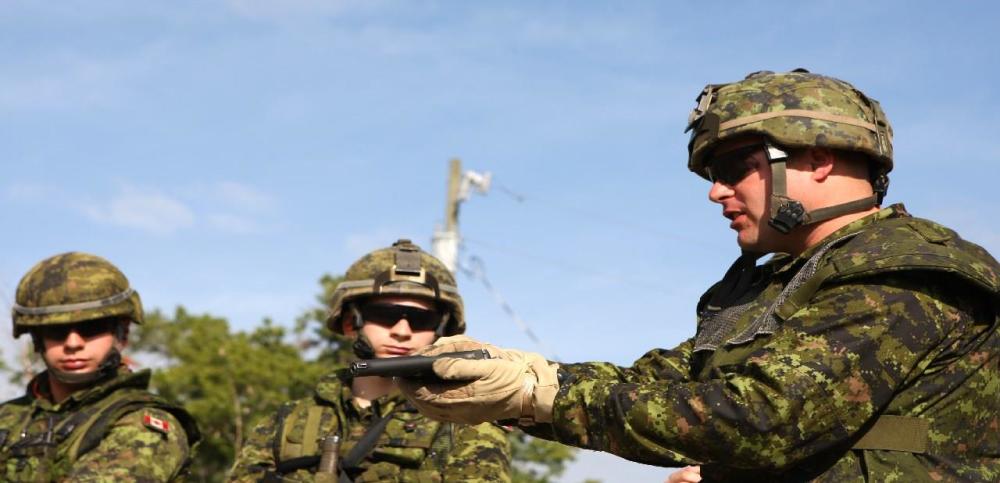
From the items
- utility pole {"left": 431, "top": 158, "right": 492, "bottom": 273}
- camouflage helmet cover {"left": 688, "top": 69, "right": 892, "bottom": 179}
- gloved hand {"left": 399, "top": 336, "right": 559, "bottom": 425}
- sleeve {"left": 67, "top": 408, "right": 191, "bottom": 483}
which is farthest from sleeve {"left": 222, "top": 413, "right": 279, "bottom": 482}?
utility pole {"left": 431, "top": 158, "right": 492, "bottom": 273}

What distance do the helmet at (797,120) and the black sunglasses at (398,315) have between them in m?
3.47

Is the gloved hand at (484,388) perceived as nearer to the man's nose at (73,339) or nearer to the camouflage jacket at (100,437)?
the camouflage jacket at (100,437)

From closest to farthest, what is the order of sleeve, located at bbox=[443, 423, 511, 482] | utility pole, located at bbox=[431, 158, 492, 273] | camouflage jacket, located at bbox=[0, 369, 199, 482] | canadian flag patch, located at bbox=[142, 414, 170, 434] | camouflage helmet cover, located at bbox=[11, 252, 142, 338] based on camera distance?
1. sleeve, located at bbox=[443, 423, 511, 482]
2. camouflage jacket, located at bbox=[0, 369, 199, 482]
3. canadian flag patch, located at bbox=[142, 414, 170, 434]
4. camouflage helmet cover, located at bbox=[11, 252, 142, 338]
5. utility pole, located at bbox=[431, 158, 492, 273]

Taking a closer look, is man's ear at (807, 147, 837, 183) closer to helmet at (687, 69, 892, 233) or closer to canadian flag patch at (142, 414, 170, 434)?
helmet at (687, 69, 892, 233)

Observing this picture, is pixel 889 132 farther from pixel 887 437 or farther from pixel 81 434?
pixel 81 434

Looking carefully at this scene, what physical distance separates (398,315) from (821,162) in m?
3.85

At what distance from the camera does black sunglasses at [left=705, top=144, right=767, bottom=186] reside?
4785 mm

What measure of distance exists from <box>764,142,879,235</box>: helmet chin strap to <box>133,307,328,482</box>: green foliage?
29.2 m

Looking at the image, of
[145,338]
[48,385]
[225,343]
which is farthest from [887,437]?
[145,338]

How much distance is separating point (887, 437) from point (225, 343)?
34879mm

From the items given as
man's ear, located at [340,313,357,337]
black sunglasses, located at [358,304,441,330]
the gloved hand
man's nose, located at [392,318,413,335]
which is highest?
man's ear, located at [340,313,357,337]

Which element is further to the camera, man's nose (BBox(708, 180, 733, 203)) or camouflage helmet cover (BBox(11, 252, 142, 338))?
camouflage helmet cover (BBox(11, 252, 142, 338))

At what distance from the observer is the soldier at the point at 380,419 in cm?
760

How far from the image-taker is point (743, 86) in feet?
16.0
